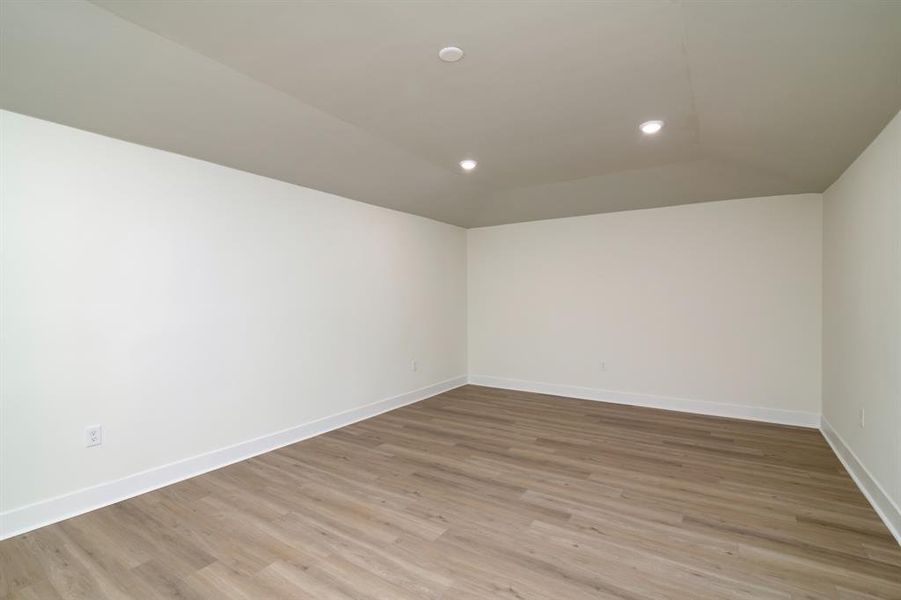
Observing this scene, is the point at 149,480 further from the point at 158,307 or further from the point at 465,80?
the point at 465,80

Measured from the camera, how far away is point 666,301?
4.75 meters

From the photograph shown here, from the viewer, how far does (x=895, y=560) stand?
199cm

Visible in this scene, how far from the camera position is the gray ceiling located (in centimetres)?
174

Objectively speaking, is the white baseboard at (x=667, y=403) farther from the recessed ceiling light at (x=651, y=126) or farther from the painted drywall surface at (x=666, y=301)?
the recessed ceiling light at (x=651, y=126)

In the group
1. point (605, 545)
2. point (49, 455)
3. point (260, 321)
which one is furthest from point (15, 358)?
point (605, 545)

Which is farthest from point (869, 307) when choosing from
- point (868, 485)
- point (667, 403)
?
point (667, 403)

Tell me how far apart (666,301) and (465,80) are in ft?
11.9

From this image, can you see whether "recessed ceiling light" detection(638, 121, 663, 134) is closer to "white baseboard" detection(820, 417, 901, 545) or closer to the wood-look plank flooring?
the wood-look plank flooring

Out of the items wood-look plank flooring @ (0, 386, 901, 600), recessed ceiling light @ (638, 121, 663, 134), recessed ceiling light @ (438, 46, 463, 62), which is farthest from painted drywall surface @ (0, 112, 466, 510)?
recessed ceiling light @ (638, 121, 663, 134)

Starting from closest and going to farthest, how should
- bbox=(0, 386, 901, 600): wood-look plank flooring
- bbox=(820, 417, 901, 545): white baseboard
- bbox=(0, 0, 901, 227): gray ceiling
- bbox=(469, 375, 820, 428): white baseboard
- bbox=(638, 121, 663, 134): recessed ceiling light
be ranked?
1. bbox=(0, 0, 901, 227): gray ceiling
2. bbox=(0, 386, 901, 600): wood-look plank flooring
3. bbox=(820, 417, 901, 545): white baseboard
4. bbox=(638, 121, 663, 134): recessed ceiling light
5. bbox=(469, 375, 820, 428): white baseboard

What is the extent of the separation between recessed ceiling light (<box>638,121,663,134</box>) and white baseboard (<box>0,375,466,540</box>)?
3.63 metres

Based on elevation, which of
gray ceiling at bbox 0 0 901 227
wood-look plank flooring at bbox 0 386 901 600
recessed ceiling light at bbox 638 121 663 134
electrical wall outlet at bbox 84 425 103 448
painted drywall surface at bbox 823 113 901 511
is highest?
recessed ceiling light at bbox 638 121 663 134

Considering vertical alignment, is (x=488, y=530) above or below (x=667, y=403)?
below

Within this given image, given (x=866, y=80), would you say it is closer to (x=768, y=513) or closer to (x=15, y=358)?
(x=768, y=513)
